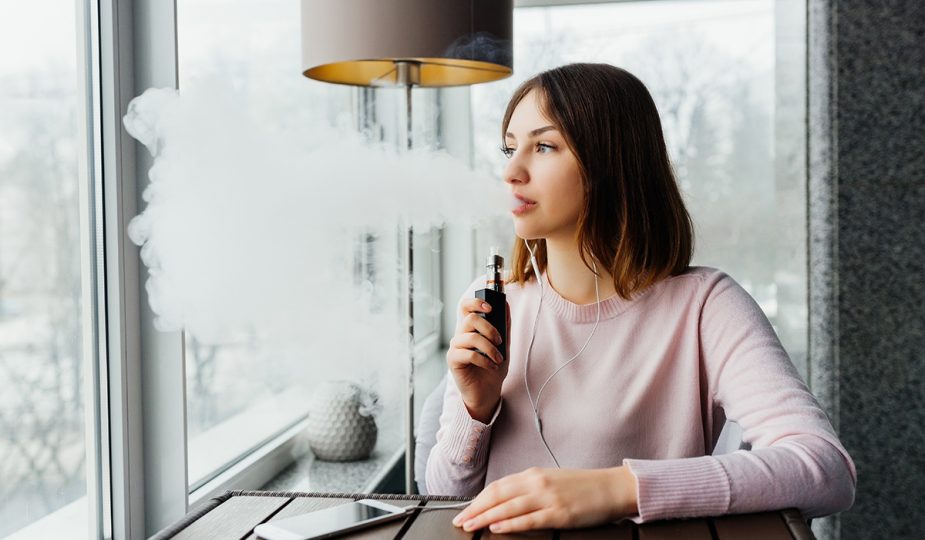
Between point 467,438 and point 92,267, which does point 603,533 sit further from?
point 92,267

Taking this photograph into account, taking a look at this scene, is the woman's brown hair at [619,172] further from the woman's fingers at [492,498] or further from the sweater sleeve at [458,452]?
the woman's fingers at [492,498]

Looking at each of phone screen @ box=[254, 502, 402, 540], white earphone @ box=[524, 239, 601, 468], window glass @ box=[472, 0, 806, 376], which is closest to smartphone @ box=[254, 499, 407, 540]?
phone screen @ box=[254, 502, 402, 540]

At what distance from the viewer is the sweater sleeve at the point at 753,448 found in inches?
35.9

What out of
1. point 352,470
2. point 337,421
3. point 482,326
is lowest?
point 352,470

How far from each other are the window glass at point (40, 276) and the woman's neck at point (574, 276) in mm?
775

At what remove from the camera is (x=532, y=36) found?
→ 255cm

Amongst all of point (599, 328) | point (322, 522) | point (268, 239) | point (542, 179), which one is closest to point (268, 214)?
point (268, 239)

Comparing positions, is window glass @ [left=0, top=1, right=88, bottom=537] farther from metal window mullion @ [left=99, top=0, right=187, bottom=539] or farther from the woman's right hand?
the woman's right hand

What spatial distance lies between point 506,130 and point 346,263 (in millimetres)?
1059

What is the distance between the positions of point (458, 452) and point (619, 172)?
52 centimetres

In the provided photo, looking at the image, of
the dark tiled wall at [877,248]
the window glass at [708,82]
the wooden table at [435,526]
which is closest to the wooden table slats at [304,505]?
A: the wooden table at [435,526]

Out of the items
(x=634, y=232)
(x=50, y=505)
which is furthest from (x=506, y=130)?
(x=50, y=505)

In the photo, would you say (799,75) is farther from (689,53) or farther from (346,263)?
(346,263)

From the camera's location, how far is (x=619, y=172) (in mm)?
1354
